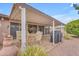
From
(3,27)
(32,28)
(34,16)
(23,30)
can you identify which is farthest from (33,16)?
(3,27)

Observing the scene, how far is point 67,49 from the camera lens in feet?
20.4

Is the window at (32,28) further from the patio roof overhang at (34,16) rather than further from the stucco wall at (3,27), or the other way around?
the stucco wall at (3,27)

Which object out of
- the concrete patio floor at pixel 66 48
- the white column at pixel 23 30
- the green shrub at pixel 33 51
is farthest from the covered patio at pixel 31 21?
the concrete patio floor at pixel 66 48

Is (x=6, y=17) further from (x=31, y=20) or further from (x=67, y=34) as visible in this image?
(x=67, y=34)

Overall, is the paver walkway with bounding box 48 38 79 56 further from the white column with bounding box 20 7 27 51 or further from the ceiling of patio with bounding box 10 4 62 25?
the white column with bounding box 20 7 27 51

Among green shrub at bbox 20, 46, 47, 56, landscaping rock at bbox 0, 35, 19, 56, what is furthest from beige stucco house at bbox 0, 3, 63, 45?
green shrub at bbox 20, 46, 47, 56

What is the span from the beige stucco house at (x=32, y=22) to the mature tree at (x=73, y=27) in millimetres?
220

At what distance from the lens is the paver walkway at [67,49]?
20.2 ft

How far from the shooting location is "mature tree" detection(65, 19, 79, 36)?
6.11 metres

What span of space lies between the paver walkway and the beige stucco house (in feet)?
1.38

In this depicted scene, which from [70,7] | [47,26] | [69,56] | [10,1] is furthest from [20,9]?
[69,56]

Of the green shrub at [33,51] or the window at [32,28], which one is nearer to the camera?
the green shrub at [33,51]

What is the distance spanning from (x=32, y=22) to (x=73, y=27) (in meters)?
1.14

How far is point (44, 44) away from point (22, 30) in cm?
72
